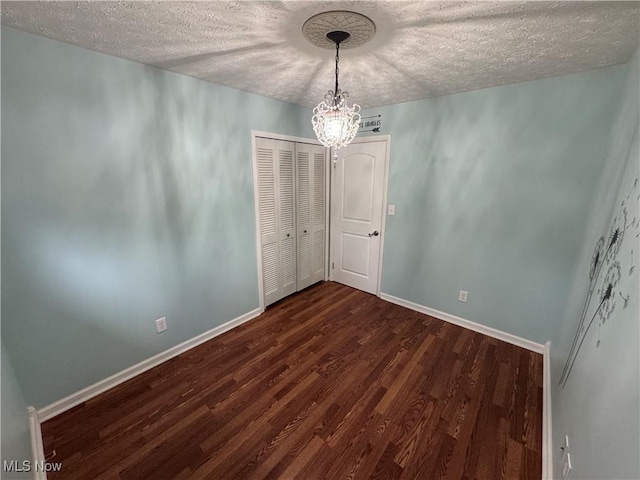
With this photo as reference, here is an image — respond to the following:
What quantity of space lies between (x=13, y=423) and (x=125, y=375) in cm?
77

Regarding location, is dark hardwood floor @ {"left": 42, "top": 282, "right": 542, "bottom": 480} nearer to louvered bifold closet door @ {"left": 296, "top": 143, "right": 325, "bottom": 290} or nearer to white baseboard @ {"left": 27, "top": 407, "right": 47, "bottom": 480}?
white baseboard @ {"left": 27, "top": 407, "right": 47, "bottom": 480}

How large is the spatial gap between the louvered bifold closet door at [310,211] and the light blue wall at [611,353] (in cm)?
262

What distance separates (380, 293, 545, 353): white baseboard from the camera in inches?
95.3

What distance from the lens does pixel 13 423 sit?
1292 millimetres

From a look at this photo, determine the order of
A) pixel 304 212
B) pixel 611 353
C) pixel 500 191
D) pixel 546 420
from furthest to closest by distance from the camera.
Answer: pixel 304 212
pixel 500 191
pixel 546 420
pixel 611 353

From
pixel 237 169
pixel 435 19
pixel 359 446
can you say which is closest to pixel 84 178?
pixel 237 169

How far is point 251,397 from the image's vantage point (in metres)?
1.91

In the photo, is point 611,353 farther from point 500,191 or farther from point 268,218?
point 268,218

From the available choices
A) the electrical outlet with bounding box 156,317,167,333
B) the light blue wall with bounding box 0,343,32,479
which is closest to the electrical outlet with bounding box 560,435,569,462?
the light blue wall with bounding box 0,343,32,479

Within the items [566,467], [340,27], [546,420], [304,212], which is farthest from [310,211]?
[566,467]

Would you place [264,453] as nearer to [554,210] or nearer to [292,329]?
[292,329]

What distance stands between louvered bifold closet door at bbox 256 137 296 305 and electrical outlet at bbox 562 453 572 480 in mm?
2610

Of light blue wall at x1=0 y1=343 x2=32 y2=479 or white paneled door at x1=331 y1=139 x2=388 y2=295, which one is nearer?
light blue wall at x1=0 y1=343 x2=32 y2=479

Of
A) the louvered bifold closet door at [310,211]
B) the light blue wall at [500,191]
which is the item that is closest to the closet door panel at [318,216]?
the louvered bifold closet door at [310,211]
